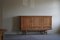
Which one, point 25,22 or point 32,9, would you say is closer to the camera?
point 25,22

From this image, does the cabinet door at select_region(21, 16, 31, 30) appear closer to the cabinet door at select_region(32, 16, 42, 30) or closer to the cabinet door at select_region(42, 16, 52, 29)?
the cabinet door at select_region(32, 16, 42, 30)

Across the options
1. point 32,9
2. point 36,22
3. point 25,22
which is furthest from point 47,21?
point 25,22

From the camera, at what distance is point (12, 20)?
17.6 ft

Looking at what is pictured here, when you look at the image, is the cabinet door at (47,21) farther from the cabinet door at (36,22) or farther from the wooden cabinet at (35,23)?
the cabinet door at (36,22)

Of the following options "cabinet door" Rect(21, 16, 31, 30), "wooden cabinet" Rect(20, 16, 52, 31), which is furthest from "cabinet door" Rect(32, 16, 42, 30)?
"cabinet door" Rect(21, 16, 31, 30)

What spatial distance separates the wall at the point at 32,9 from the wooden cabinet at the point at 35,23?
0.54ft

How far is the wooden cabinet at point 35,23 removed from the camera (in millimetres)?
5312

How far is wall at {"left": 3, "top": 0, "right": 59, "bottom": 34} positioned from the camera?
5293 millimetres

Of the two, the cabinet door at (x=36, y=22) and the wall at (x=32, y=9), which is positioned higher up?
the wall at (x=32, y=9)

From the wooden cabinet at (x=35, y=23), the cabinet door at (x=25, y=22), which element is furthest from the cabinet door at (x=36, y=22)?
the cabinet door at (x=25, y=22)

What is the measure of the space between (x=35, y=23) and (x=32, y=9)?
0.63 metres

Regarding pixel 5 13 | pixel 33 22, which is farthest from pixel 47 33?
pixel 5 13

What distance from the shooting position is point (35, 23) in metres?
5.38

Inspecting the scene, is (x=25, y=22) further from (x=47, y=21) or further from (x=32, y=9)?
(x=47, y=21)
